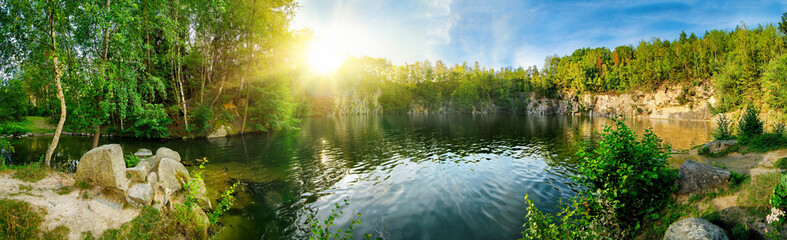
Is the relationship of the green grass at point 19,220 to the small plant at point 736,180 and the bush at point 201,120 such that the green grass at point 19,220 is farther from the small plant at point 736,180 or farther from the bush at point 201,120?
the bush at point 201,120

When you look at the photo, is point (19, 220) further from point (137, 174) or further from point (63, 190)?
point (137, 174)

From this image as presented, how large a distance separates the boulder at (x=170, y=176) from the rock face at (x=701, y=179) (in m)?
14.8

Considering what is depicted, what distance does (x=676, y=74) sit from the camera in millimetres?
78062

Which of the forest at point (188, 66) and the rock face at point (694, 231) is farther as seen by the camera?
the forest at point (188, 66)

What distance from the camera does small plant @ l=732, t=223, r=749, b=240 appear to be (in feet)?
16.5

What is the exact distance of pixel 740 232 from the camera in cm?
510

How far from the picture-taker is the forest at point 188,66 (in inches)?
442

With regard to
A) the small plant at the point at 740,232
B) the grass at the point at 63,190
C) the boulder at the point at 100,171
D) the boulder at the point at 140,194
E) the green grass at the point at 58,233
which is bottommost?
the small plant at the point at 740,232

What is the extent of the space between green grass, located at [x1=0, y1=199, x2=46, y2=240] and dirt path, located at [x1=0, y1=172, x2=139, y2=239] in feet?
0.53

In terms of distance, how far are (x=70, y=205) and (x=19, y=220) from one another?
35.1 inches

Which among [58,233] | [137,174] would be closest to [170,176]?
[137,174]

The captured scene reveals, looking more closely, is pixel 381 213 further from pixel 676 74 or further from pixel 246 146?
pixel 676 74

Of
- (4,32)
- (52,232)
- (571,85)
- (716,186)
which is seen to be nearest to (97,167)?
(52,232)

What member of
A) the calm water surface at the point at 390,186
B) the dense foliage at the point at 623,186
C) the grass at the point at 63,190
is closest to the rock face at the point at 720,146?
the calm water surface at the point at 390,186
